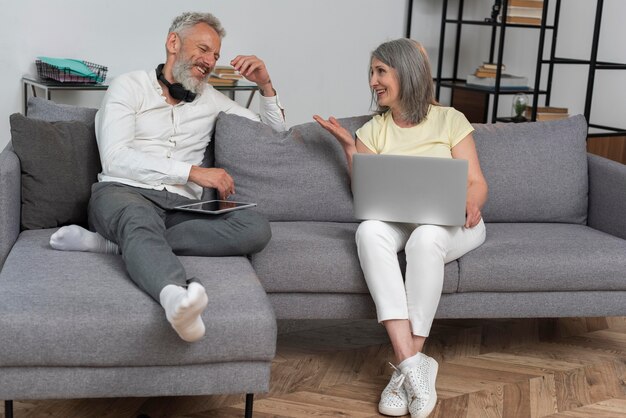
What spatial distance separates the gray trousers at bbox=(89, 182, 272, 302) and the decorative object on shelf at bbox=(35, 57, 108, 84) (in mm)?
1682

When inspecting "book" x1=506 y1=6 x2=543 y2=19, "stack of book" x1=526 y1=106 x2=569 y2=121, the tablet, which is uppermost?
"book" x1=506 y1=6 x2=543 y2=19

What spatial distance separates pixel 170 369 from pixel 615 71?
4206 mm

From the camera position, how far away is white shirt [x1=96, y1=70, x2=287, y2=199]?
2.96m

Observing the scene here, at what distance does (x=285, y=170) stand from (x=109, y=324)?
4.03 feet

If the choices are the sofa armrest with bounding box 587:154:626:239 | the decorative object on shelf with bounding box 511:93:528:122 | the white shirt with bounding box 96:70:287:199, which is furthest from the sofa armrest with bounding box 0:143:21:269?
the decorative object on shelf with bounding box 511:93:528:122

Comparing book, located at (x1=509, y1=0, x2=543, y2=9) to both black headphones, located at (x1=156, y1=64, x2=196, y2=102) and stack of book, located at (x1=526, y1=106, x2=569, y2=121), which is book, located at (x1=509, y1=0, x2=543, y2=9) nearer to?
stack of book, located at (x1=526, y1=106, x2=569, y2=121)

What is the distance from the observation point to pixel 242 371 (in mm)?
2328

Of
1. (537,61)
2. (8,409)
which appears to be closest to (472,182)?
(8,409)

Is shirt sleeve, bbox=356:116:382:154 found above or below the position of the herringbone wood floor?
above

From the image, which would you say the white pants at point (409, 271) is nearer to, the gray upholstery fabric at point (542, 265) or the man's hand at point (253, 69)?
the gray upholstery fabric at point (542, 265)

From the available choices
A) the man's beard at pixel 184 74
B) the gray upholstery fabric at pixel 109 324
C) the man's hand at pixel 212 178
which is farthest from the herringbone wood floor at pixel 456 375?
the man's beard at pixel 184 74

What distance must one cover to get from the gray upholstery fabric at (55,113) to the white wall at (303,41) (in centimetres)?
163

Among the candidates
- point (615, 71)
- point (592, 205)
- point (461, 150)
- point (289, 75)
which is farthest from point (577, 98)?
point (461, 150)

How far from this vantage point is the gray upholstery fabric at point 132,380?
2213mm
